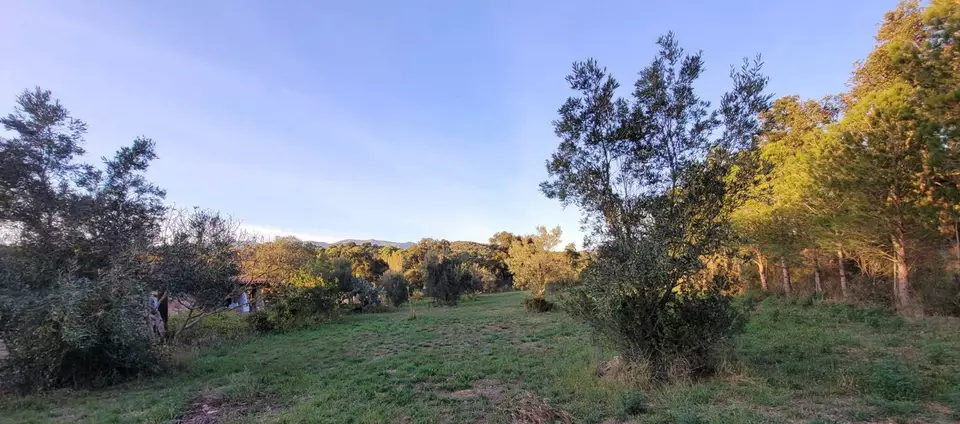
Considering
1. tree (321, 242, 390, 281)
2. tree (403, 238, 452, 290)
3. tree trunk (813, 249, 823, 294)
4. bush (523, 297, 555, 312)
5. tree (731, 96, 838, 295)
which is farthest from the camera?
tree (321, 242, 390, 281)

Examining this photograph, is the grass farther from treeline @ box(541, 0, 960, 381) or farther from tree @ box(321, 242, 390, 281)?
tree @ box(321, 242, 390, 281)

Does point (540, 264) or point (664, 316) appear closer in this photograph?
point (664, 316)

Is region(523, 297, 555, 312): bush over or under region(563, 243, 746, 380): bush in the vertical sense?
under

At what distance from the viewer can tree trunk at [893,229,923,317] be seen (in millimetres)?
11961

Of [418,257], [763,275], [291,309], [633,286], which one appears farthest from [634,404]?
[418,257]

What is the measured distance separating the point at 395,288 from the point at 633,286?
1028 inches

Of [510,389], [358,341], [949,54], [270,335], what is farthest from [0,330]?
[949,54]

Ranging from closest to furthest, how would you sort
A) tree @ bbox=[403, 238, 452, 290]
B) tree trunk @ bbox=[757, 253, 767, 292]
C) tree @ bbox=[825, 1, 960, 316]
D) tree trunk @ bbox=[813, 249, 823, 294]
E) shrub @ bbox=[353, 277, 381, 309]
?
1. tree @ bbox=[825, 1, 960, 316]
2. tree trunk @ bbox=[813, 249, 823, 294]
3. tree trunk @ bbox=[757, 253, 767, 292]
4. shrub @ bbox=[353, 277, 381, 309]
5. tree @ bbox=[403, 238, 452, 290]

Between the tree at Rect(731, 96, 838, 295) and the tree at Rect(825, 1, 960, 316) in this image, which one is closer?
the tree at Rect(825, 1, 960, 316)

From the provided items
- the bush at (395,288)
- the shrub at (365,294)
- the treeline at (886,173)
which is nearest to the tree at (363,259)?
the bush at (395,288)

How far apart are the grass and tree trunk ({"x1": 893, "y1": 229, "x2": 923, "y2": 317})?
0.64m

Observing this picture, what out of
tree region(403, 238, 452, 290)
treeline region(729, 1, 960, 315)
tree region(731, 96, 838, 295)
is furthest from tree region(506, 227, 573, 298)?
treeline region(729, 1, 960, 315)

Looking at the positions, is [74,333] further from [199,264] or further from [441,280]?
[441,280]

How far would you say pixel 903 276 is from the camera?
482 inches
